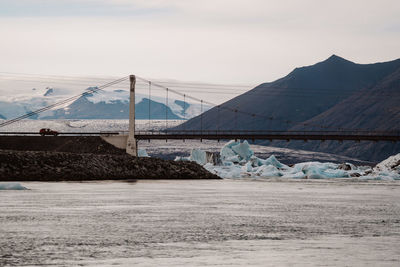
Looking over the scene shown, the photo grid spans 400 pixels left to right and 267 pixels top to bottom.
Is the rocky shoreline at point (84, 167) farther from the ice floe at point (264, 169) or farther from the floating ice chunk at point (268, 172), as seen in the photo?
the floating ice chunk at point (268, 172)

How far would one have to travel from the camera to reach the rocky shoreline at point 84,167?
66113mm

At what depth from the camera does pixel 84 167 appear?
7281cm

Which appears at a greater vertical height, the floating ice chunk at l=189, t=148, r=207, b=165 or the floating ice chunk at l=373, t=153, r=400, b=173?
the floating ice chunk at l=189, t=148, r=207, b=165

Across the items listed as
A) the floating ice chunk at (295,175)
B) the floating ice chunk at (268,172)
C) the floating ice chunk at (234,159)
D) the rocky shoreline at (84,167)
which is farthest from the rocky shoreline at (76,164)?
the floating ice chunk at (234,159)

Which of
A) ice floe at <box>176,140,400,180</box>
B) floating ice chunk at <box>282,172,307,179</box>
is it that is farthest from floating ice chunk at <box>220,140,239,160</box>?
floating ice chunk at <box>282,172,307,179</box>

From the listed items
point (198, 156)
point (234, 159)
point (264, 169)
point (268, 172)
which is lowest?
point (268, 172)

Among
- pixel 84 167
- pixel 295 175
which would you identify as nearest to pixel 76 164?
pixel 84 167

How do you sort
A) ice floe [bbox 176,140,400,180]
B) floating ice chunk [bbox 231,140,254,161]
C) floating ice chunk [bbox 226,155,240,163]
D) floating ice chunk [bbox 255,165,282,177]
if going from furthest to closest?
floating ice chunk [bbox 231,140,254,161]
floating ice chunk [bbox 226,155,240,163]
floating ice chunk [bbox 255,165,282,177]
ice floe [bbox 176,140,400,180]

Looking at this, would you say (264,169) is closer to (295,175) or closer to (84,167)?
(295,175)

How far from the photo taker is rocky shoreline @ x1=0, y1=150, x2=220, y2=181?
66113 mm

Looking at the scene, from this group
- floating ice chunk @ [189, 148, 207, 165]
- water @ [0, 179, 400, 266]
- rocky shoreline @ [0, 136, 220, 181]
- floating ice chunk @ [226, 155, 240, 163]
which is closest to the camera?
water @ [0, 179, 400, 266]

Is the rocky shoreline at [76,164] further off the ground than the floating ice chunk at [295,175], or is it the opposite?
the rocky shoreline at [76,164]

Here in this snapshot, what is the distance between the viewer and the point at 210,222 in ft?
84.1

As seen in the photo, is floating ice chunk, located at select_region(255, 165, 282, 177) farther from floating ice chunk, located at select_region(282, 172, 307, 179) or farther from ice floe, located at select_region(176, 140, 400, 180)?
floating ice chunk, located at select_region(282, 172, 307, 179)
